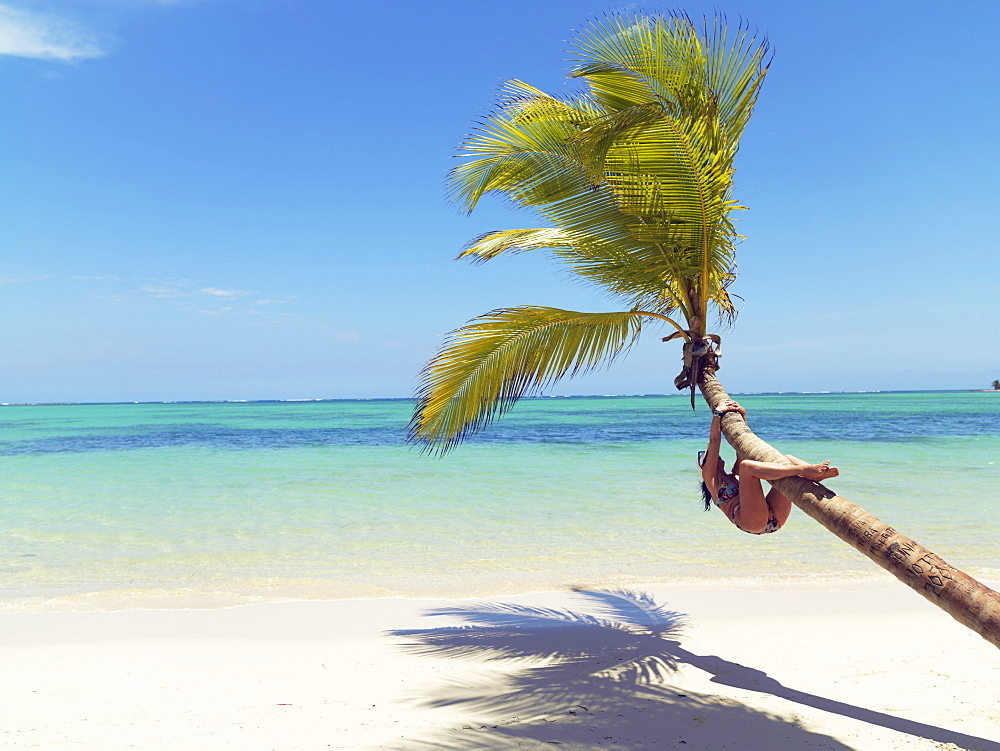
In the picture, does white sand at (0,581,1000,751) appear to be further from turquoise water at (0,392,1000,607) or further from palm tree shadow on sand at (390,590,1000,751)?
turquoise water at (0,392,1000,607)

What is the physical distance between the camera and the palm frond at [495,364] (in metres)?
4.48

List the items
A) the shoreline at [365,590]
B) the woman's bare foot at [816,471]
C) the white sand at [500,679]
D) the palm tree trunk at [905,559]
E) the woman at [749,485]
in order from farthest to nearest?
the shoreline at [365,590], the white sand at [500,679], the woman at [749,485], the woman's bare foot at [816,471], the palm tree trunk at [905,559]

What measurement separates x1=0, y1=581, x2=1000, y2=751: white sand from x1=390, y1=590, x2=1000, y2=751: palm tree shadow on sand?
0.05ft

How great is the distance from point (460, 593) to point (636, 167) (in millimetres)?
4527

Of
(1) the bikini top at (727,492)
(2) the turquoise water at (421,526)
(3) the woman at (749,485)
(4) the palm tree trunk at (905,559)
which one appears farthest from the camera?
(2) the turquoise water at (421,526)

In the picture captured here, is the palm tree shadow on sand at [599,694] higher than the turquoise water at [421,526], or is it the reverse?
the palm tree shadow on sand at [599,694]

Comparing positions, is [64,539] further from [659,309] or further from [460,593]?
[659,309]

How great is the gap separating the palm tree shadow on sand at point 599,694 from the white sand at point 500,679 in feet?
0.05

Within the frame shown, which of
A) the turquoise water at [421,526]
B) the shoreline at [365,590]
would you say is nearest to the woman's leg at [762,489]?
the shoreline at [365,590]

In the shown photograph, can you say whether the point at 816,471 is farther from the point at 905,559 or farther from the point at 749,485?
the point at 905,559

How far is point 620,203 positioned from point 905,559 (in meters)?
3.09

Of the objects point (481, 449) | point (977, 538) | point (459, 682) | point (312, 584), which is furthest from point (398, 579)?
point (481, 449)

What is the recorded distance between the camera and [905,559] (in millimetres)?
2572

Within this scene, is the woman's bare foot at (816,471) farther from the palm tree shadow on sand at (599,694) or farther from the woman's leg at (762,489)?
the palm tree shadow on sand at (599,694)
